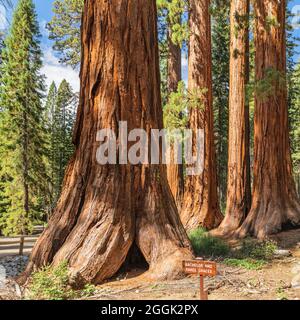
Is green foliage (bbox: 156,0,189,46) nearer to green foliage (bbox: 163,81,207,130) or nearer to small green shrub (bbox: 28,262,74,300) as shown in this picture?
green foliage (bbox: 163,81,207,130)

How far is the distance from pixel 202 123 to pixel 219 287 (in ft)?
25.5

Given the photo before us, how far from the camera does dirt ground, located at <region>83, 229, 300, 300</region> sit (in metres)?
4.80

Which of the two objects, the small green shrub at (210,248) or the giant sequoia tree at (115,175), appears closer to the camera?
the giant sequoia tree at (115,175)

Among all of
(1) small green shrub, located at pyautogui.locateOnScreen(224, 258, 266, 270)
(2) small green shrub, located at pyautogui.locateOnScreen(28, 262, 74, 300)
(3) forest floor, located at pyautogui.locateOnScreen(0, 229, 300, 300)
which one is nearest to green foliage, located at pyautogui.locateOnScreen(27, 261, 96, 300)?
(2) small green shrub, located at pyautogui.locateOnScreen(28, 262, 74, 300)

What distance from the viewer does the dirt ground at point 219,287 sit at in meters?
4.80

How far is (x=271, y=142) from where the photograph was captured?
9.85 m

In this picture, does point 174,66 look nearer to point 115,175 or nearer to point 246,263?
point 115,175

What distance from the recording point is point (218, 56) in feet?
94.3

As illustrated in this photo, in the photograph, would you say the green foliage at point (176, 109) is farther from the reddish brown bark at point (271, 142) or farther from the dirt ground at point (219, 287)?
the dirt ground at point (219, 287)

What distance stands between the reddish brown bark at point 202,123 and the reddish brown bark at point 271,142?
223cm

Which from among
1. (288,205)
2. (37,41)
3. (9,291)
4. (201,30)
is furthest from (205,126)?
(37,41)

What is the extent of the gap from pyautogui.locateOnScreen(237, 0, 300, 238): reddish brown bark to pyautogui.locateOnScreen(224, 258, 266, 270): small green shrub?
2.46m

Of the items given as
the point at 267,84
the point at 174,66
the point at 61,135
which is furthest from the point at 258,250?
the point at 61,135

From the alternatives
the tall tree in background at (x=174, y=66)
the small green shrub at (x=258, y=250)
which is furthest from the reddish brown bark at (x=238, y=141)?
the small green shrub at (x=258, y=250)
